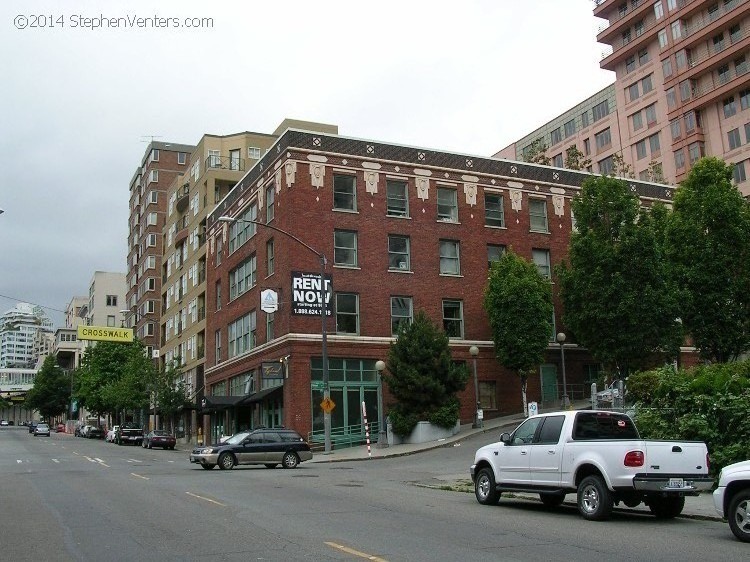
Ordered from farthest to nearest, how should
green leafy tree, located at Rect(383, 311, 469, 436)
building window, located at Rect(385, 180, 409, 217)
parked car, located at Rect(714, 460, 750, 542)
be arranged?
building window, located at Rect(385, 180, 409, 217) → green leafy tree, located at Rect(383, 311, 469, 436) → parked car, located at Rect(714, 460, 750, 542)

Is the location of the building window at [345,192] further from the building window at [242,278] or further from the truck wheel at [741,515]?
the truck wheel at [741,515]

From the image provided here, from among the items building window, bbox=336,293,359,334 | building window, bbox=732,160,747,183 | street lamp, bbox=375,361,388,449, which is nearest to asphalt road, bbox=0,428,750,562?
street lamp, bbox=375,361,388,449

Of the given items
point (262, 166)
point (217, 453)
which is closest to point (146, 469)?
point (217, 453)

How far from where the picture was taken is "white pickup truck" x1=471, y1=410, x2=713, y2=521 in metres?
12.0

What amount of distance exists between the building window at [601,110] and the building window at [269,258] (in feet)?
148

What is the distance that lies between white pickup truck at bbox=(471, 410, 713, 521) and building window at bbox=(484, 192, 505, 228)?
102 ft

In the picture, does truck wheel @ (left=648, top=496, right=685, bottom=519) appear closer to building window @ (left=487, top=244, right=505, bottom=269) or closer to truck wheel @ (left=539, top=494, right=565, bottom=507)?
truck wheel @ (left=539, top=494, right=565, bottom=507)

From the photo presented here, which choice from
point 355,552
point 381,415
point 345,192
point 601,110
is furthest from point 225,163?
point 355,552

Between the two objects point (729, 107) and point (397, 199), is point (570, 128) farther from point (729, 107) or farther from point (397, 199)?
point (397, 199)

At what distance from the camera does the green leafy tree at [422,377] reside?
35.8 metres

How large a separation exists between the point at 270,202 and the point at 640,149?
4111 cm

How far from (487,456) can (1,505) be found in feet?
31.3

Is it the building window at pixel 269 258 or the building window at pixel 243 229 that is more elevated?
the building window at pixel 243 229

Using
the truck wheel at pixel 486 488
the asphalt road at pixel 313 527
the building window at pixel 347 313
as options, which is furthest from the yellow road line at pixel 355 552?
the building window at pixel 347 313
